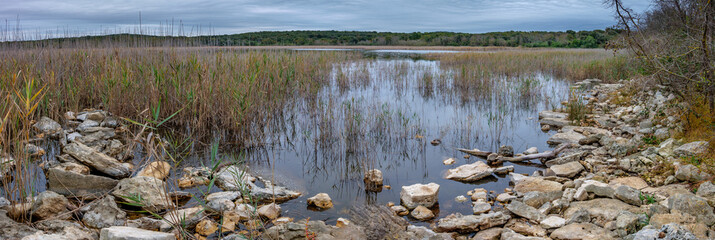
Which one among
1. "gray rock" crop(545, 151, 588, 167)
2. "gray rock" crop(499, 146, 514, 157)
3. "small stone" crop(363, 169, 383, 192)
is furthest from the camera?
"gray rock" crop(499, 146, 514, 157)

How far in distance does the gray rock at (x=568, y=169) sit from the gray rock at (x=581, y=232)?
67.7 inches

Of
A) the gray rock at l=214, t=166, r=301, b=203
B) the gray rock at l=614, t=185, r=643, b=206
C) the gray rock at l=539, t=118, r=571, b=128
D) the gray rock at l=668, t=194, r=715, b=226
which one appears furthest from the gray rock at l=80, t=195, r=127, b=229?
the gray rock at l=539, t=118, r=571, b=128

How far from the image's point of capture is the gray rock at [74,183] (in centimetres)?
446

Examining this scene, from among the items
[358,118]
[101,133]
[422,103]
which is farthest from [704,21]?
[101,133]

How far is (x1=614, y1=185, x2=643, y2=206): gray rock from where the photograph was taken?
394 centimetres

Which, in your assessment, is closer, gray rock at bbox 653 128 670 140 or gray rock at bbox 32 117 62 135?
gray rock at bbox 653 128 670 140

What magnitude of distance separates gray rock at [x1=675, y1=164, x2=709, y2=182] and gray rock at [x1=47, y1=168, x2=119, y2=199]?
18.6 ft

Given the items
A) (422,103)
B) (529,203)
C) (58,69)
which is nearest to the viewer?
(529,203)

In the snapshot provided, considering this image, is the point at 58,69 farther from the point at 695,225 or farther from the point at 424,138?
the point at 695,225

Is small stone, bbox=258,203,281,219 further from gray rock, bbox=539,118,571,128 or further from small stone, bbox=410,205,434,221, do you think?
gray rock, bbox=539,118,571,128

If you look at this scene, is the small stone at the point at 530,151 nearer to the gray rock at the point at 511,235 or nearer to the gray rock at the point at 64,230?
the gray rock at the point at 511,235

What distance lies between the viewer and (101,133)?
6.71 meters

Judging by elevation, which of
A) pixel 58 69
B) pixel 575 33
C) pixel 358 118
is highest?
pixel 575 33

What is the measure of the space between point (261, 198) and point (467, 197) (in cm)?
220
